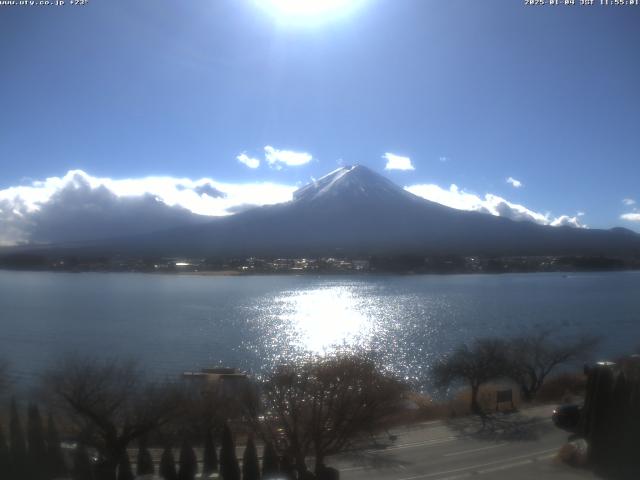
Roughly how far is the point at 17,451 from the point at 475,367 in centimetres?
611

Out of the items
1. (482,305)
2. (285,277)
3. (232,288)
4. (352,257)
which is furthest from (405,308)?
(352,257)

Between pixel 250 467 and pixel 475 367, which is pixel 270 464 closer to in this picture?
pixel 250 467

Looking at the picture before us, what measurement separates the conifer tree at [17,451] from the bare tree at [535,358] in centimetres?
675

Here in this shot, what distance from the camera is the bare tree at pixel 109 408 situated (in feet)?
15.3

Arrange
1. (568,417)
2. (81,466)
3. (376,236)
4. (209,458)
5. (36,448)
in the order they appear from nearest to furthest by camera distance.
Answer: (81,466), (36,448), (209,458), (568,417), (376,236)

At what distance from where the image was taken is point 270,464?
4.52 metres

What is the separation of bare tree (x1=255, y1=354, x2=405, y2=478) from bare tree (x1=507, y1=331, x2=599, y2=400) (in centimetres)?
423

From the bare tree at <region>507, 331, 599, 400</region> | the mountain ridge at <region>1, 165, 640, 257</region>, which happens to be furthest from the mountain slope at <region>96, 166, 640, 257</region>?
the bare tree at <region>507, 331, 599, 400</region>

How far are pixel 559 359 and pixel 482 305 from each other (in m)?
11.4

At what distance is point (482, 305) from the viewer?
69.1 feet

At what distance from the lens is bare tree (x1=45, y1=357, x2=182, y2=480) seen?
4660mm

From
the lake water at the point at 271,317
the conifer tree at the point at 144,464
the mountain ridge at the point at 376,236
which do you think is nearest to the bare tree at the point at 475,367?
the lake water at the point at 271,317

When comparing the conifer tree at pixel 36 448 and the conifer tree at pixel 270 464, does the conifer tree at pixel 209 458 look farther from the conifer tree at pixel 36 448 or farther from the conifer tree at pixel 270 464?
the conifer tree at pixel 36 448

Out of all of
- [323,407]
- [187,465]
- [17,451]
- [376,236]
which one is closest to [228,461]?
[187,465]
